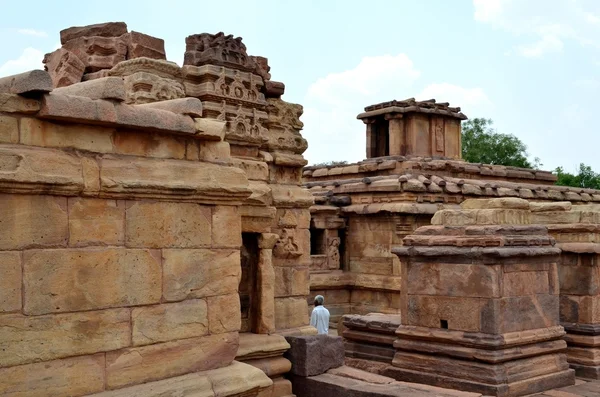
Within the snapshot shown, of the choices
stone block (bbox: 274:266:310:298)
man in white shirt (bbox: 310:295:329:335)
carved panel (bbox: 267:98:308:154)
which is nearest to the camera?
stone block (bbox: 274:266:310:298)

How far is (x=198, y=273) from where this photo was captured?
15.0 feet

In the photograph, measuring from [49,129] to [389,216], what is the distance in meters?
12.5

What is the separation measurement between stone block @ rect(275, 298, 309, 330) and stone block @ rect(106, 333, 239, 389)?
2392 millimetres

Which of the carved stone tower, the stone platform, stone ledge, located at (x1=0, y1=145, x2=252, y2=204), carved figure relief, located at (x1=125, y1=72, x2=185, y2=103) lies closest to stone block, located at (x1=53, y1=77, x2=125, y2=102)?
stone ledge, located at (x1=0, y1=145, x2=252, y2=204)

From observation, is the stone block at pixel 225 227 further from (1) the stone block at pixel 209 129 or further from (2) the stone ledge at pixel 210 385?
(2) the stone ledge at pixel 210 385

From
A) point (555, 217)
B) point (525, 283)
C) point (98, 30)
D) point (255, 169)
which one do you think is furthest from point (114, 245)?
point (555, 217)

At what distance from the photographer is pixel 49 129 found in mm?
3904

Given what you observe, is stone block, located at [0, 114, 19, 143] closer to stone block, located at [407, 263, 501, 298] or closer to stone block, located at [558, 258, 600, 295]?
stone block, located at [407, 263, 501, 298]

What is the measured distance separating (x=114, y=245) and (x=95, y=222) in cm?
19

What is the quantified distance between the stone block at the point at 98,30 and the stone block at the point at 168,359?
3.50 meters

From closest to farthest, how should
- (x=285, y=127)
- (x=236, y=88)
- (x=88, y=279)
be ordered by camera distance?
(x=88, y=279), (x=236, y=88), (x=285, y=127)

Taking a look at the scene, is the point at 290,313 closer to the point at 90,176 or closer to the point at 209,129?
the point at 209,129

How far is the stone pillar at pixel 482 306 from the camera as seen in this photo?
7070 mm

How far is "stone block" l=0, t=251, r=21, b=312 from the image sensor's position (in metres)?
3.63
